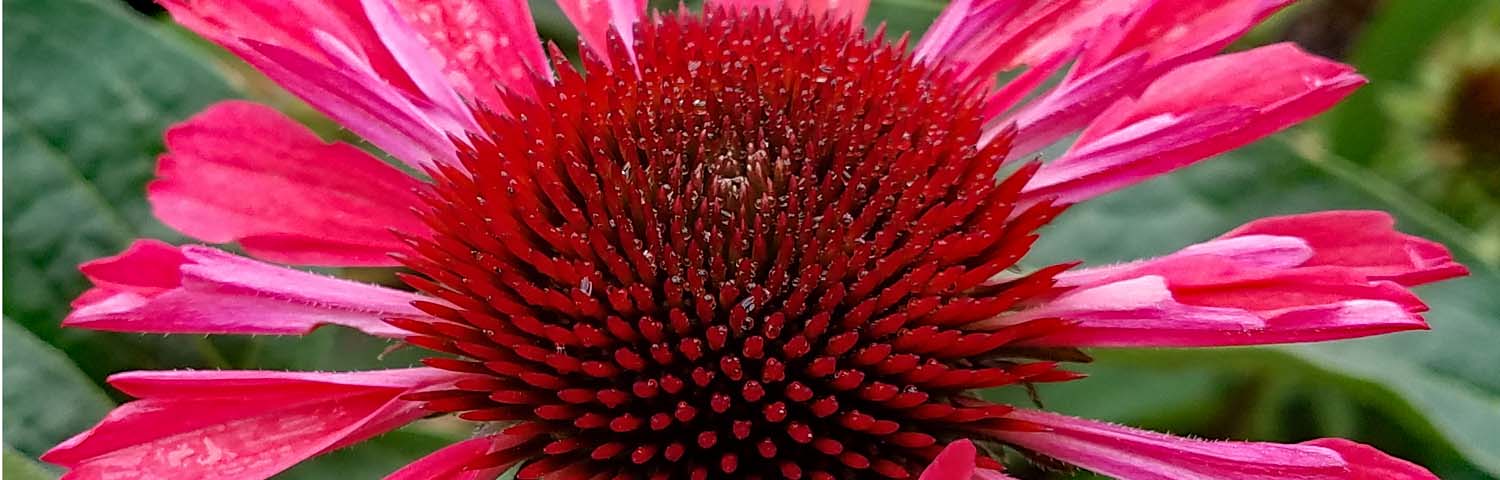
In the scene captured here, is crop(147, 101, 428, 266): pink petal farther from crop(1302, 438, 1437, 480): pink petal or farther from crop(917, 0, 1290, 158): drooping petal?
crop(1302, 438, 1437, 480): pink petal

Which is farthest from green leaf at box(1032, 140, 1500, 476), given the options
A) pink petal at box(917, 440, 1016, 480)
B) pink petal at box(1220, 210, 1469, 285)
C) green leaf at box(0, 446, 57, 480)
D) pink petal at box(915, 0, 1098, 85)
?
green leaf at box(0, 446, 57, 480)

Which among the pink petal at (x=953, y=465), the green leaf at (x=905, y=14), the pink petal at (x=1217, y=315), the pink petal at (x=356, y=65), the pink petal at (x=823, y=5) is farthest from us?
the green leaf at (x=905, y=14)

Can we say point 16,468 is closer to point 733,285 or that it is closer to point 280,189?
point 280,189

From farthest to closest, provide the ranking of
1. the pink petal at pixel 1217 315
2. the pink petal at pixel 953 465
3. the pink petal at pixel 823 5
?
the pink petal at pixel 823 5, the pink petal at pixel 1217 315, the pink petal at pixel 953 465

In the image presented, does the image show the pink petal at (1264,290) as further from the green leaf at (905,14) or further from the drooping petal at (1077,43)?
the green leaf at (905,14)

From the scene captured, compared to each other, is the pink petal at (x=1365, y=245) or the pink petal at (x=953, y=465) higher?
the pink petal at (x=1365, y=245)

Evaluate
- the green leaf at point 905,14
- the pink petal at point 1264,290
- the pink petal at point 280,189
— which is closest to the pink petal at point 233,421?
the pink petal at point 280,189
